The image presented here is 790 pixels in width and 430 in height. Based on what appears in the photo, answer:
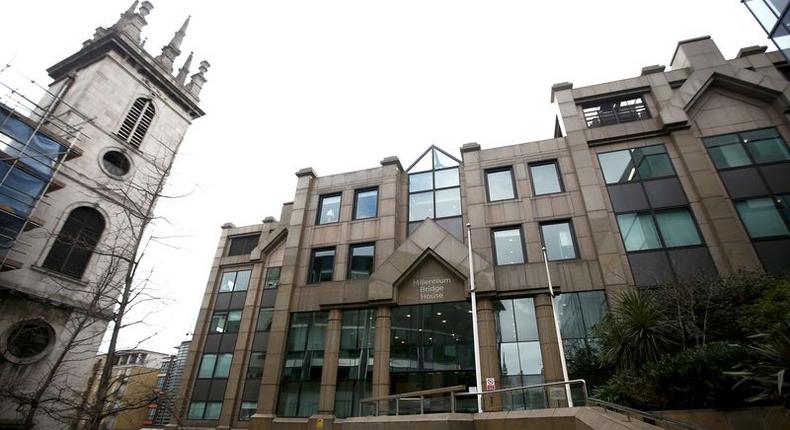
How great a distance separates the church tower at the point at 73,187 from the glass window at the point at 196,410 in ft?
22.4

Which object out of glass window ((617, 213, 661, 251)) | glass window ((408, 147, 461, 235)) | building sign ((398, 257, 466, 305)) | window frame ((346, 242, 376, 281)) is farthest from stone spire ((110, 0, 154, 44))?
glass window ((617, 213, 661, 251))

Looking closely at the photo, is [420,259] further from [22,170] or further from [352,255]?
[22,170]

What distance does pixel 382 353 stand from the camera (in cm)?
1880

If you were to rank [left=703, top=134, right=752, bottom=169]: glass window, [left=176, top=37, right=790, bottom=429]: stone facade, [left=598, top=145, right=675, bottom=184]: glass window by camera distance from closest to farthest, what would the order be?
[left=176, top=37, right=790, bottom=429]: stone facade → [left=703, top=134, right=752, bottom=169]: glass window → [left=598, top=145, right=675, bottom=184]: glass window

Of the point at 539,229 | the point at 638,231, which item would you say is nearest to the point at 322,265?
the point at 539,229

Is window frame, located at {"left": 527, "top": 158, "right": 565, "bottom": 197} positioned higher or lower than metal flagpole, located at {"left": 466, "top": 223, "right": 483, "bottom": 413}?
higher

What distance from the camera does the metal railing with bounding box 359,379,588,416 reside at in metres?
12.4

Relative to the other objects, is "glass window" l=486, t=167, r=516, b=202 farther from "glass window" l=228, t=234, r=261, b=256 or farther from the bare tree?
"glass window" l=228, t=234, r=261, b=256

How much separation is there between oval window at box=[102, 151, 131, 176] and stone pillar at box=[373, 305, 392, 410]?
82.0 ft

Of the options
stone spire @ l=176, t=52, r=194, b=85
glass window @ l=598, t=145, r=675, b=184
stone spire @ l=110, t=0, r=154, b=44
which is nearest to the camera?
glass window @ l=598, t=145, r=675, b=184

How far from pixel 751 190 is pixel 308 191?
23800mm

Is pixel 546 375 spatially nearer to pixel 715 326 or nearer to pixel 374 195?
pixel 715 326

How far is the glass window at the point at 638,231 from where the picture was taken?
58.3 feet

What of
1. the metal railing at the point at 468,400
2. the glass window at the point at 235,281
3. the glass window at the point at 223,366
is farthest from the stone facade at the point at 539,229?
the glass window at the point at 235,281
